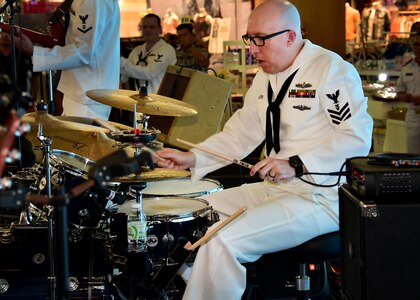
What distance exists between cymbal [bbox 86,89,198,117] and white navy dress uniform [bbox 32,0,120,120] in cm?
74

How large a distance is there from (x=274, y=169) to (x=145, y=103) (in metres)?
1.15

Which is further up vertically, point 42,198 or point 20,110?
point 20,110

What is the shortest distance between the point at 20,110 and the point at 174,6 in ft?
27.8

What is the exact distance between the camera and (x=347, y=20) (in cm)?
901

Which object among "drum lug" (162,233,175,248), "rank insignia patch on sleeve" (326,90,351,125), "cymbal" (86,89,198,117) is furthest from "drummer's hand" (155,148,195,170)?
"rank insignia patch on sleeve" (326,90,351,125)

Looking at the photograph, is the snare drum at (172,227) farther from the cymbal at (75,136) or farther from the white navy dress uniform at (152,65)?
the white navy dress uniform at (152,65)

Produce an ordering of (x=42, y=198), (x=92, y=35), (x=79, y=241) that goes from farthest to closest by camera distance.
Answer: (x=92, y=35)
(x=79, y=241)
(x=42, y=198)

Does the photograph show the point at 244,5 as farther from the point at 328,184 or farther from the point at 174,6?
the point at 328,184

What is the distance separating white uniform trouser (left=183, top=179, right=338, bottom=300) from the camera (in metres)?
3.24

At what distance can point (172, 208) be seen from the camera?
3691 millimetres

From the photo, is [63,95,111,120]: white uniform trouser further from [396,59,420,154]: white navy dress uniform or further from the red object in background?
the red object in background

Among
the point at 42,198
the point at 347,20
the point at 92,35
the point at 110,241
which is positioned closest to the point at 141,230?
the point at 110,241

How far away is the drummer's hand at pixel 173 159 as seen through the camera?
3537 mm

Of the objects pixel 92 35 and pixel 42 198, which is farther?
pixel 92 35
